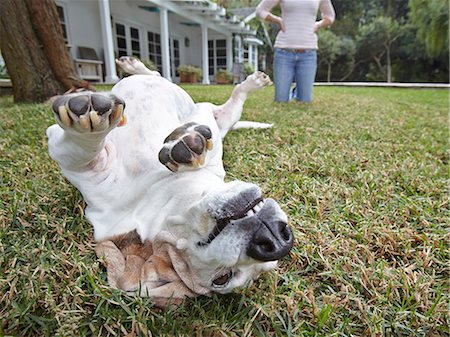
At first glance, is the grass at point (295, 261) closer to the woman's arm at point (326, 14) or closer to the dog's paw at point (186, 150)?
the dog's paw at point (186, 150)

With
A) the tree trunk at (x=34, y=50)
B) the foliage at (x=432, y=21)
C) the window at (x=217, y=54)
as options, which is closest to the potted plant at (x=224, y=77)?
the window at (x=217, y=54)

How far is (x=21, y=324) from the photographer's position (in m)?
1.01

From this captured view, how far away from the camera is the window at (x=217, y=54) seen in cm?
1770

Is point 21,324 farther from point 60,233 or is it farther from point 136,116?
point 136,116

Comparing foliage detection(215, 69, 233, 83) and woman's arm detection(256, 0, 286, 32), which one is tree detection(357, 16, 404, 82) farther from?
woman's arm detection(256, 0, 286, 32)

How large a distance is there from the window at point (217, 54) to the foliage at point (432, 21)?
974cm

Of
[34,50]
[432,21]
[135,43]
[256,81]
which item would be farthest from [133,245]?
Result: [432,21]

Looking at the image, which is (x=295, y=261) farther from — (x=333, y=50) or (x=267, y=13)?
(x=333, y=50)

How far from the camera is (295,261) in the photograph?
132cm

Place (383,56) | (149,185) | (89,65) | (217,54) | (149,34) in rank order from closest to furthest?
(149,185) < (89,65) < (149,34) < (217,54) < (383,56)

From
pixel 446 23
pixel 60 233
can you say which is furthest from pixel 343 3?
pixel 60 233

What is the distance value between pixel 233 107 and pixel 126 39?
1185 centimetres

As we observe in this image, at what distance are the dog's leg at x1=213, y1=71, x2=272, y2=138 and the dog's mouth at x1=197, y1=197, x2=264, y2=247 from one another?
151 centimetres

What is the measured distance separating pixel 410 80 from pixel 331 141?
75.8 feet
